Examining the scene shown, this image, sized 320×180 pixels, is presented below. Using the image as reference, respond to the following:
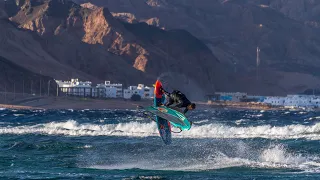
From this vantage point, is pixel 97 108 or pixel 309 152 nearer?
pixel 309 152

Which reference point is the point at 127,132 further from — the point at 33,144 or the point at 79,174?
the point at 79,174

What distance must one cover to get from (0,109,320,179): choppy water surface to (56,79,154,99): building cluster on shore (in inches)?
4056

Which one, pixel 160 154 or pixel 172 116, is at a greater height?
pixel 172 116

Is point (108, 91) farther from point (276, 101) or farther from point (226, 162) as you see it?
point (226, 162)

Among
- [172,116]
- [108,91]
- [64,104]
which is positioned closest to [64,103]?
[64,104]

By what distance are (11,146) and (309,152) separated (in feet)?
57.4

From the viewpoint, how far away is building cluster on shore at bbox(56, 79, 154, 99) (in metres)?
170

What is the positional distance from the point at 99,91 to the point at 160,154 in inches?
5011

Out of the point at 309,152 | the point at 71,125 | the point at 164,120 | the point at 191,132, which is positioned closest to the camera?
the point at 164,120

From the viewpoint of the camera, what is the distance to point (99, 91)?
6816 inches

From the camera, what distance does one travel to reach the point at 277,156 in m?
42.9

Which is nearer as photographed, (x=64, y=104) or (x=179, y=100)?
(x=179, y=100)

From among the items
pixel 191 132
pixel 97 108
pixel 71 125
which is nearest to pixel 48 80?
pixel 97 108

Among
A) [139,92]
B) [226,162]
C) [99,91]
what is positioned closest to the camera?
[226,162]
